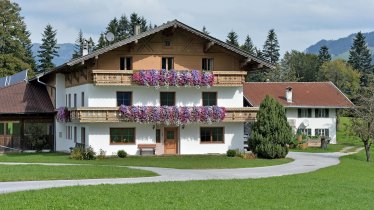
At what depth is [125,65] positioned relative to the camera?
3925cm

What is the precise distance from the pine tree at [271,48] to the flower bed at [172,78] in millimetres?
86337

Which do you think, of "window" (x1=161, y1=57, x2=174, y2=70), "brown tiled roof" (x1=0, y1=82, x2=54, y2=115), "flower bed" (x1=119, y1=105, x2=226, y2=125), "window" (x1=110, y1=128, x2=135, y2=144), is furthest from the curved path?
"brown tiled roof" (x1=0, y1=82, x2=54, y2=115)

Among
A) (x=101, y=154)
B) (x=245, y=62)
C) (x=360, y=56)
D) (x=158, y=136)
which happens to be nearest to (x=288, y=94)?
(x=245, y=62)

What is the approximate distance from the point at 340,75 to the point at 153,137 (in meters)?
70.4

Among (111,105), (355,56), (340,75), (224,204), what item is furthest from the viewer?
(355,56)

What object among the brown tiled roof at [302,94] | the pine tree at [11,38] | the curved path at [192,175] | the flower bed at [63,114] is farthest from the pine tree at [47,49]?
the curved path at [192,175]

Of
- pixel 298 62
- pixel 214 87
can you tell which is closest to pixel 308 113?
pixel 214 87

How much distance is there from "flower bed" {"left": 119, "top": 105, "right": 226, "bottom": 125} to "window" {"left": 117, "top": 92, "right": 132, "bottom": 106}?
4.87 ft

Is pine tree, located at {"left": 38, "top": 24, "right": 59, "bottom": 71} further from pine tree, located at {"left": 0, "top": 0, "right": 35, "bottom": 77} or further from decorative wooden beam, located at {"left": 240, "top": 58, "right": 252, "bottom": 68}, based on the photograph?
decorative wooden beam, located at {"left": 240, "top": 58, "right": 252, "bottom": 68}

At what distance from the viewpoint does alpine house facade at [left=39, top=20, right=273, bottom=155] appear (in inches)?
1494

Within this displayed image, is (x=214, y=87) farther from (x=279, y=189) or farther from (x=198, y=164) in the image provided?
(x=279, y=189)

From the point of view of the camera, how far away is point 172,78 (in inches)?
1515

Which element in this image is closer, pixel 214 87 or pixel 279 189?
pixel 279 189

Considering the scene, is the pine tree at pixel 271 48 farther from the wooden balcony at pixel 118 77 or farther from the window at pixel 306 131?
the wooden balcony at pixel 118 77
